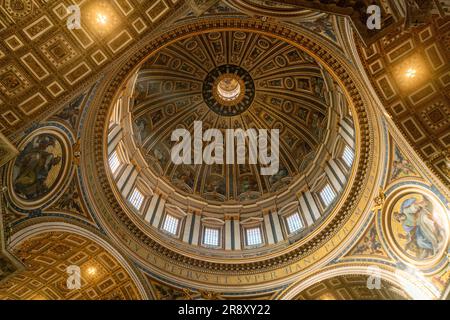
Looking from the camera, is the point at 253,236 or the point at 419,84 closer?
the point at 419,84

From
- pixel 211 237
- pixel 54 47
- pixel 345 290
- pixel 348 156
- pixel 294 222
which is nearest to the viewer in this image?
pixel 54 47

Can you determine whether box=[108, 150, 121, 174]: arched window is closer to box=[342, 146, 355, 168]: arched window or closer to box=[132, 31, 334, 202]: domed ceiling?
box=[132, 31, 334, 202]: domed ceiling

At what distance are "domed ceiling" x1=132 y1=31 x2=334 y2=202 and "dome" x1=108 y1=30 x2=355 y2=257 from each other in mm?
64

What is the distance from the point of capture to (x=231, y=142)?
1129 inches

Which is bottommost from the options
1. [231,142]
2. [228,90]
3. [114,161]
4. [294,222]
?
[294,222]

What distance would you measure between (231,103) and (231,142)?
2502 mm

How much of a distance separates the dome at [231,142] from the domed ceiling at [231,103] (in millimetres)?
64

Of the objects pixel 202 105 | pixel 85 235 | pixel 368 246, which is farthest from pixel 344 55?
pixel 202 105

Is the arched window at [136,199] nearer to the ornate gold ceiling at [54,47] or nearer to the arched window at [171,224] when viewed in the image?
the arched window at [171,224]

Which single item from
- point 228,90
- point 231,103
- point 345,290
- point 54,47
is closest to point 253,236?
point 345,290

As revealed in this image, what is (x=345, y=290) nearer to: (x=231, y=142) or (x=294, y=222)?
(x=294, y=222)

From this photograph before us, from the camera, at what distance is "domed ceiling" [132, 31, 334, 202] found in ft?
82.8

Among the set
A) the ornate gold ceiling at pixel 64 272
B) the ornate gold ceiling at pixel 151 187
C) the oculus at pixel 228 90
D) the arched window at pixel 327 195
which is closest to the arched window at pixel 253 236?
the ornate gold ceiling at pixel 151 187
